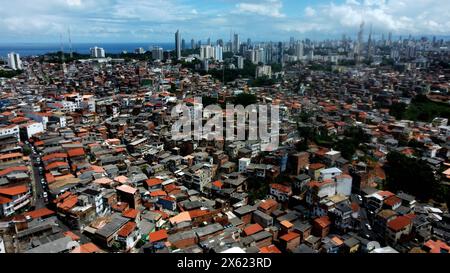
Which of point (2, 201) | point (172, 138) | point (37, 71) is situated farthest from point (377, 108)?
point (37, 71)

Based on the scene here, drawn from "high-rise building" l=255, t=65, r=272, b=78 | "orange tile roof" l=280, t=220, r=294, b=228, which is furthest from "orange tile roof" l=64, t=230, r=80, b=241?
"high-rise building" l=255, t=65, r=272, b=78

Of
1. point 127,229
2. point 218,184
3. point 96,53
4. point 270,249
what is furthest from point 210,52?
point 270,249

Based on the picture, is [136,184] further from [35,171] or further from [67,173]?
[35,171]

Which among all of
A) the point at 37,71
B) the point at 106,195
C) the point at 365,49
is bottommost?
the point at 106,195

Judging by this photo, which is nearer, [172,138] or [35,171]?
[35,171]

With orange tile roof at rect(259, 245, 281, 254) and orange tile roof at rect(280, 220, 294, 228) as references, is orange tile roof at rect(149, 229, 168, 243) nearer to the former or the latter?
orange tile roof at rect(259, 245, 281, 254)

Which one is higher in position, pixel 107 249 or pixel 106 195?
pixel 106 195

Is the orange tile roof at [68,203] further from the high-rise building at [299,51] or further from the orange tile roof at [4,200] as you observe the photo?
the high-rise building at [299,51]
